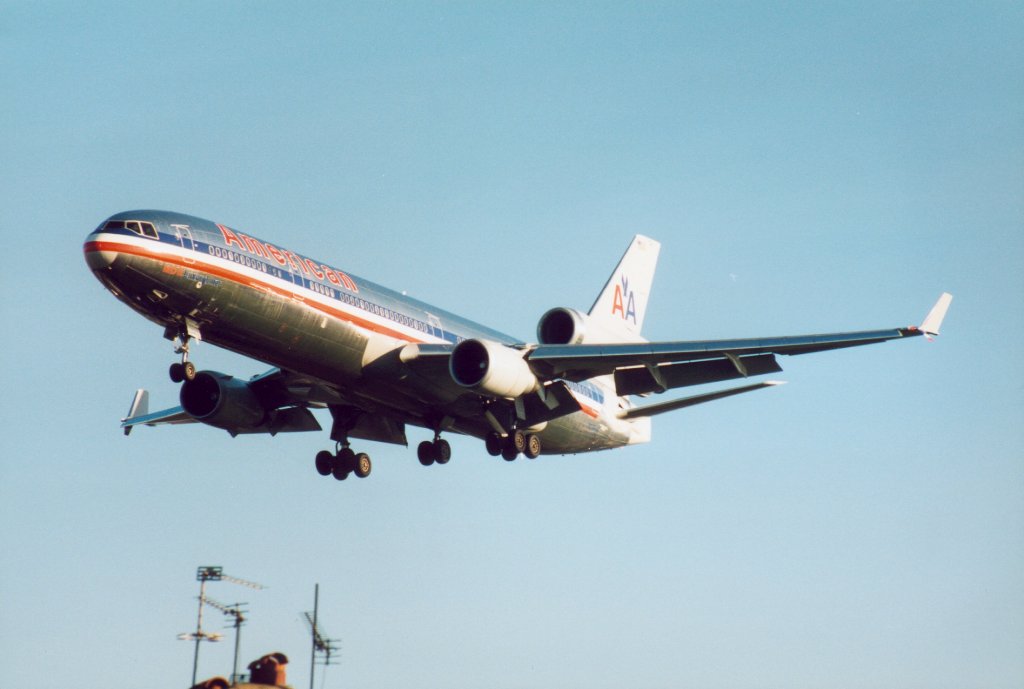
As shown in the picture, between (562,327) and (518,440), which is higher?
(562,327)

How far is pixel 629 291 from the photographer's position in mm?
53625

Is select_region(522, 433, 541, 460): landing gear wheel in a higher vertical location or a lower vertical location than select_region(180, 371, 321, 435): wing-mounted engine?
lower

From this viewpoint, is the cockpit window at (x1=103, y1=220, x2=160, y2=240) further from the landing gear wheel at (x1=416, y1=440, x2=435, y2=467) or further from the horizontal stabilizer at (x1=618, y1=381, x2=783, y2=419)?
the horizontal stabilizer at (x1=618, y1=381, x2=783, y2=419)

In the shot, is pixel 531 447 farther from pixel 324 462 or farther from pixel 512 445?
pixel 324 462

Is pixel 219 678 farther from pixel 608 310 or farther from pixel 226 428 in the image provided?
pixel 608 310

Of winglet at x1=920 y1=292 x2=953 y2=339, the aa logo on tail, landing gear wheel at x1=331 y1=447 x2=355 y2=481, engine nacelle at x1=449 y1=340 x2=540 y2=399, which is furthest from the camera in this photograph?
the aa logo on tail

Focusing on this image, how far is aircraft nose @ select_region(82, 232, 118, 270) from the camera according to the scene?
115 ft

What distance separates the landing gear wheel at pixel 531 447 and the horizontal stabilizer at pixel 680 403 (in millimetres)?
4520

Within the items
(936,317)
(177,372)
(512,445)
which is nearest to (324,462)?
(512,445)

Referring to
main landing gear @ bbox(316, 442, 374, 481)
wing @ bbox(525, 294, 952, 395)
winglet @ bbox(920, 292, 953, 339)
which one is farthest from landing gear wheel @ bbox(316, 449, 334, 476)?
winglet @ bbox(920, 292, 953, 339)

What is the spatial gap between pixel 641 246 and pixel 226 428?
64.0 ft

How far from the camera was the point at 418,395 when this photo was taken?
1633 inches

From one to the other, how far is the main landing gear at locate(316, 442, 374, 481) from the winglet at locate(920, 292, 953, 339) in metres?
19.9

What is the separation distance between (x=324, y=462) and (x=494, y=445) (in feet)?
21.5
